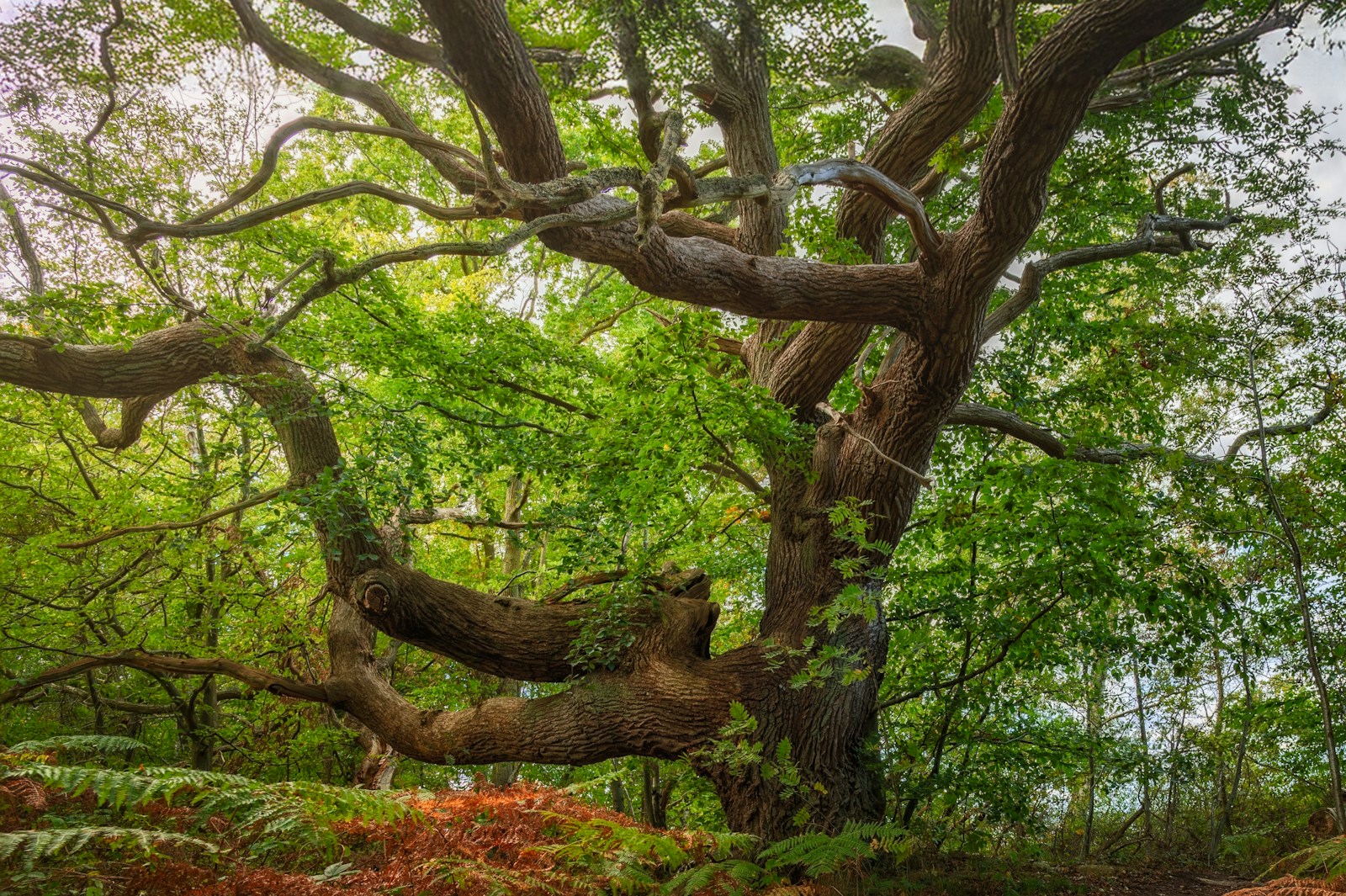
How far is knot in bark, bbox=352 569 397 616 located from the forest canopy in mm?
23

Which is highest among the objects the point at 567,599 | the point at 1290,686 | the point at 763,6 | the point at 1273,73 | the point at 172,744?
the point at 1273,73

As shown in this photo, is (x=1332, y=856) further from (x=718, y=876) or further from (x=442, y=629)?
(x=442, y=629)

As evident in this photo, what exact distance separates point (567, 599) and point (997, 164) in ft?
14.9

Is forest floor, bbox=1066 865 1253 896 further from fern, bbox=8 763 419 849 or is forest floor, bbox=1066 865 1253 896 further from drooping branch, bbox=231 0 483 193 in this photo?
drooping branch, bbox=231 0 483 193

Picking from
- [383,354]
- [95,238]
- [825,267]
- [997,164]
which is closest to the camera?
[997,164]

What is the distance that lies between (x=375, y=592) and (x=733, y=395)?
288cm

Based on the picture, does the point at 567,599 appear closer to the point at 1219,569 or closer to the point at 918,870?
the point at 918,870

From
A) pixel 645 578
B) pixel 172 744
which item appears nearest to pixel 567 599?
→ pixel 645 578

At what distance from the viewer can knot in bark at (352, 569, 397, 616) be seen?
514 centimetres

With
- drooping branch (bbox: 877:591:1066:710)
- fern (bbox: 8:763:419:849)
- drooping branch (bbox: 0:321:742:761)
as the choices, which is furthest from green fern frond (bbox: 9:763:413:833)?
drooping branch (bbox: 877:591:1066:710)

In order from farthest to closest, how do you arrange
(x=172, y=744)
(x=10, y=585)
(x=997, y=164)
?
(x=172, y=744), (x=10, y=585), (x=997, y=164)

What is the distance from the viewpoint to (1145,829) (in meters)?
7.13

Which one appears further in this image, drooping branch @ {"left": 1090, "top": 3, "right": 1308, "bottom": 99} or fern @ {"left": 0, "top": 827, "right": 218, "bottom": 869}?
drooping branch @ {"left": 1090, "top": 3, "right": 1308, "bottom": 99}

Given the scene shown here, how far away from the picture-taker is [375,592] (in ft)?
16.9
